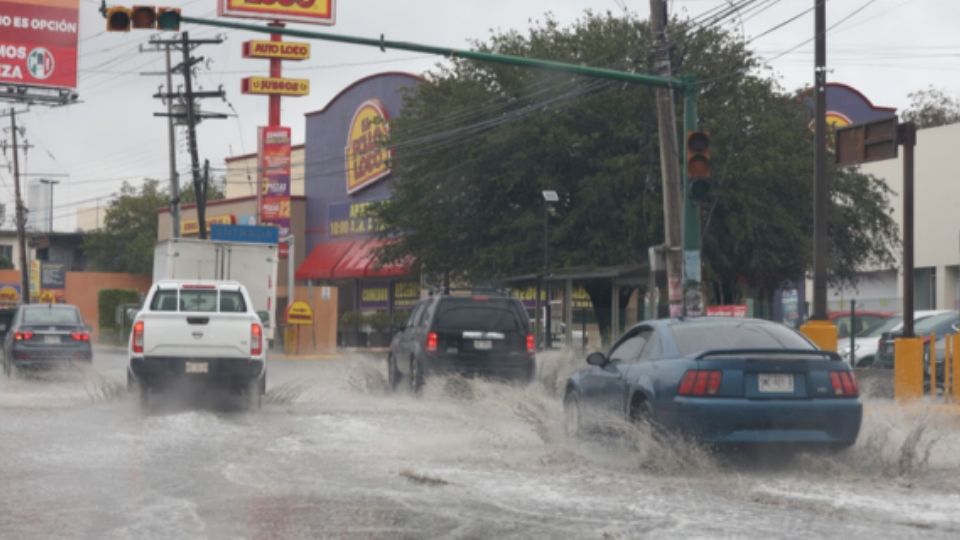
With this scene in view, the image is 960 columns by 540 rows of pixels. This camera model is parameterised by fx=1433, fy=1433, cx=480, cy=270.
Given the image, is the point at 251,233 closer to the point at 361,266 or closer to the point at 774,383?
the point at 361,266

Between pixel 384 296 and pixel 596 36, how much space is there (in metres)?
26.3

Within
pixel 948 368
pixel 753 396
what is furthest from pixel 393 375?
pixel 753 396

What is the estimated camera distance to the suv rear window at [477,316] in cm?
2347

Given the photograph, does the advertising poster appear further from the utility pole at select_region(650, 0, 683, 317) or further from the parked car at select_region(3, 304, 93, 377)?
the utility pole at select_region(650, 0, 683, 317)

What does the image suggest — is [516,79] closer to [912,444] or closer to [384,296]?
[384,296]

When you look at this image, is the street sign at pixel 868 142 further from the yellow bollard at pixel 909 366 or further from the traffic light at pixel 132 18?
the traffic light at pixel 132 18

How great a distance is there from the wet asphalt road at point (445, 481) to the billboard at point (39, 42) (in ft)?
168

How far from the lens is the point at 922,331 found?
2884 cm

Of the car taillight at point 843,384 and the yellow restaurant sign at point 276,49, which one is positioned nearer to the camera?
the car taillight at point 843,384

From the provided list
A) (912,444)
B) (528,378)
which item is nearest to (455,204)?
(528,378)

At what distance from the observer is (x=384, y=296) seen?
6588cm

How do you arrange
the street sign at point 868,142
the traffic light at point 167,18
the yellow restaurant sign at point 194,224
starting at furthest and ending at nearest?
the yellow restaurant sign at point 194,224 < the street sign at point 868,142 < the traffic light at point 167,18

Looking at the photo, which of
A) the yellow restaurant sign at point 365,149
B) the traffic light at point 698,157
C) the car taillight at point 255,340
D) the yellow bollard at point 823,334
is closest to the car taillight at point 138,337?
the car taillight at point 255,340

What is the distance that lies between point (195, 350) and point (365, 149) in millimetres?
43358
